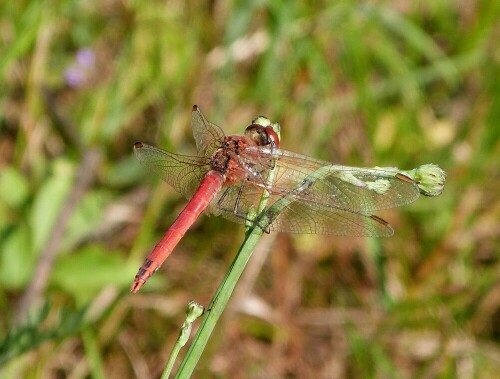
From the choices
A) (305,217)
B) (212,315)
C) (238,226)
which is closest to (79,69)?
(238,226)

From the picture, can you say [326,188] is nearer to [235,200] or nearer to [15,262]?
[235,200]

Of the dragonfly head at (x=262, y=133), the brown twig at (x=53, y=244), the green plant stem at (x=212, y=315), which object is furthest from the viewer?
the brown twig at (x=53, y=244)

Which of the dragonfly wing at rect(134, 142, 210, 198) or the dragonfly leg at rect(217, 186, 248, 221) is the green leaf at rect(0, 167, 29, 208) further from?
the dragonfly leg at rect(217, 186, 248, 221)

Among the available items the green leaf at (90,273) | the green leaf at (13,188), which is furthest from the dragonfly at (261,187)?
the green leaf at (13,188)

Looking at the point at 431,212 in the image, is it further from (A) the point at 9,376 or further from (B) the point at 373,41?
(A) the point at 9,376

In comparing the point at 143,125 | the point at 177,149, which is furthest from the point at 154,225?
the point at 143,125

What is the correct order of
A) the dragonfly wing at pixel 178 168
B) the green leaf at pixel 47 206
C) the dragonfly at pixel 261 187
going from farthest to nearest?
the green leaf at pixel 47 206 → the dragonfly wing at pixel 178 168 → the dragonfly at pixel 261 187

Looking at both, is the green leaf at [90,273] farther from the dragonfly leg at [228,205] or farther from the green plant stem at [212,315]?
the green plant stem at [212,315]

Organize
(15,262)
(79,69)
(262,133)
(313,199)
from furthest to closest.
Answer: (79,69)
(15,262)
(313,199)
(262,133)
